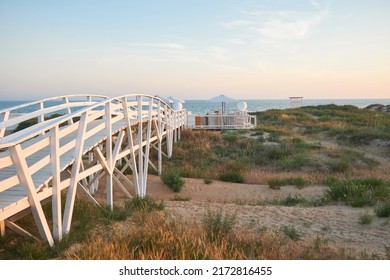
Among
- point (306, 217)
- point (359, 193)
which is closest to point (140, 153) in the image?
point (306, 217)

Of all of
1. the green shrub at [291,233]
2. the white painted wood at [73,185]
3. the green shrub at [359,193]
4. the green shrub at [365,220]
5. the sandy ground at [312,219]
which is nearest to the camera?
the white painted wood at [73,185]

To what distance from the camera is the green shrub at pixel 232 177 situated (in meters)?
12.1

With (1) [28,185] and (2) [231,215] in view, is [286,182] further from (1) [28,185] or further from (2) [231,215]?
(1) [28,185]

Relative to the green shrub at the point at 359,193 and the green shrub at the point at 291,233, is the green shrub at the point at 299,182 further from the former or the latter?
the green shrub at the point at 291,233

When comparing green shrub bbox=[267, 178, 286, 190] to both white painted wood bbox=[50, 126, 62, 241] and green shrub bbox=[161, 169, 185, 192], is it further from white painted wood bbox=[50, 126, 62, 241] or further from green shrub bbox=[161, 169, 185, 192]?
white painted wood bbox=[50, 126, 62, 241]

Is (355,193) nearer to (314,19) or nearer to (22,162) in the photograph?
(314,19)

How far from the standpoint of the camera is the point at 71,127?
562 centimetres

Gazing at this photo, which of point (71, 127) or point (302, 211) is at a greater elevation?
point (71, 127)

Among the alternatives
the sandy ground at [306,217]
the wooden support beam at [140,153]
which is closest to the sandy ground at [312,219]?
the sandy ground at [306,217]

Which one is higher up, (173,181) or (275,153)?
(275,153)

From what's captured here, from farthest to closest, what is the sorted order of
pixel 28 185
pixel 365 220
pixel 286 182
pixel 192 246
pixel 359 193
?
pixel 286 182
pixel 359 193
pixel 365 220
pixel 28 185
pixel 192 246

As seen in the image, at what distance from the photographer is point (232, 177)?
481 inches
